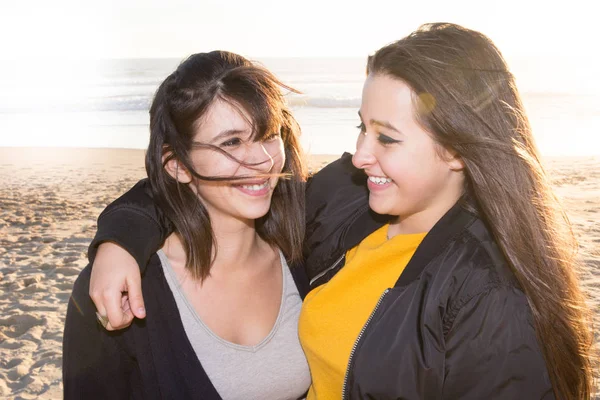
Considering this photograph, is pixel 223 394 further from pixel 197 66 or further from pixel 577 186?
pixel 577 186

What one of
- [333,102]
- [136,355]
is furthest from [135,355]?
[333,102]

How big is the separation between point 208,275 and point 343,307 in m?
0.79

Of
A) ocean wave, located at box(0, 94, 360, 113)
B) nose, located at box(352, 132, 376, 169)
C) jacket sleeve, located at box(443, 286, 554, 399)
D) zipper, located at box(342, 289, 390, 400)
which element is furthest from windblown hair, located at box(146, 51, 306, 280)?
ocean wave, located at box(0, 94, 360, 113)

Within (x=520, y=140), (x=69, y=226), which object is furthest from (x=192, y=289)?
(x=69, y=226)

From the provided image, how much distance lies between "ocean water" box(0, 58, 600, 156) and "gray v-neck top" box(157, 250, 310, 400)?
21.3 ft

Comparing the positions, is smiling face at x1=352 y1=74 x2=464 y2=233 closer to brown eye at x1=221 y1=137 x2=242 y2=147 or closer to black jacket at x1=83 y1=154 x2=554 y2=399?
black jacket at x1=83 y1=154 x2=554 y2=399

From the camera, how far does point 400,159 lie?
7.84 feet

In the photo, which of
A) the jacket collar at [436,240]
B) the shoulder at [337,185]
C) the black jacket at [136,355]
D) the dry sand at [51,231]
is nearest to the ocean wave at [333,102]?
the dry sand at [51,231]

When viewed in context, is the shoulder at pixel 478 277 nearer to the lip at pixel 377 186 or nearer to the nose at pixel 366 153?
the lip at pixel 377 186

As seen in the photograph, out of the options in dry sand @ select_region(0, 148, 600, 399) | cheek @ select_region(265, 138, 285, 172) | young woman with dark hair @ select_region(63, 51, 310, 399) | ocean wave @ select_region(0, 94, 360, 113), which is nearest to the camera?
young woman with dark hair @ select_region(63, 51, 310, 399)

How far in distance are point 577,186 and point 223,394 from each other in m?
10.2

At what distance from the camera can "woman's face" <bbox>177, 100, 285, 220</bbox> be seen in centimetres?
274

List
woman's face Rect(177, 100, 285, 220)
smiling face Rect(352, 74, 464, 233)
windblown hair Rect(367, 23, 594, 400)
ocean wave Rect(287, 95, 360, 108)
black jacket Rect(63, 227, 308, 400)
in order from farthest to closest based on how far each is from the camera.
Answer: ocean wave Rect(287, 95, 360, 108) < woman's face Rect(177, 100, 285, 220) < black jacket Rect(63, 227, 308, 400) < smiling face Rect(352, 74, 464, 233) < windblown hair Rect(367, 23, 594, 400)

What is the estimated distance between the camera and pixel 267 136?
284 centimetres
